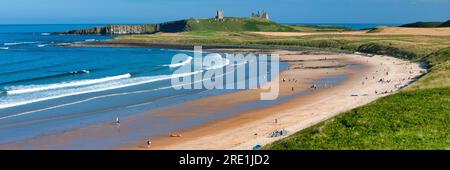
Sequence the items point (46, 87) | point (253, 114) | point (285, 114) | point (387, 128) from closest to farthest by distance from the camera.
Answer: point (387, 128)
point (285, 114)
point (253, 114)
point (46, 87)

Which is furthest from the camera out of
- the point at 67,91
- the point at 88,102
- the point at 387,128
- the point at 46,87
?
the point at 46,87

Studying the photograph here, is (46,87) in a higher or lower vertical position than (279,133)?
lower

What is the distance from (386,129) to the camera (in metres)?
22.2

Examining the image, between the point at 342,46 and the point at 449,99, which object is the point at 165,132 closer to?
the point at 449,99

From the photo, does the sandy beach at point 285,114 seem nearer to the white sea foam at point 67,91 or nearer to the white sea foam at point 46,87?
the white sea foam at point 67,91

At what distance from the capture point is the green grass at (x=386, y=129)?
19938mm

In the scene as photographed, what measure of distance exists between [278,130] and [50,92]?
24968 millimetres

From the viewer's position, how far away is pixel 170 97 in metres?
44.3

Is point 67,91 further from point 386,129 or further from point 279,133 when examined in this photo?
point 386,129

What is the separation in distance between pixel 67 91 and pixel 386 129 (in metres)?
32.1

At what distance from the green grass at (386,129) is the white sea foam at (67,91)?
2447cm

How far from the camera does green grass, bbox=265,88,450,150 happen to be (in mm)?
19938

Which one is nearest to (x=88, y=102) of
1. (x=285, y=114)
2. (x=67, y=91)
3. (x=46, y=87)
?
(x=67, y=91)

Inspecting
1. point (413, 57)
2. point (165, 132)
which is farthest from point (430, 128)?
point (413, 57)
